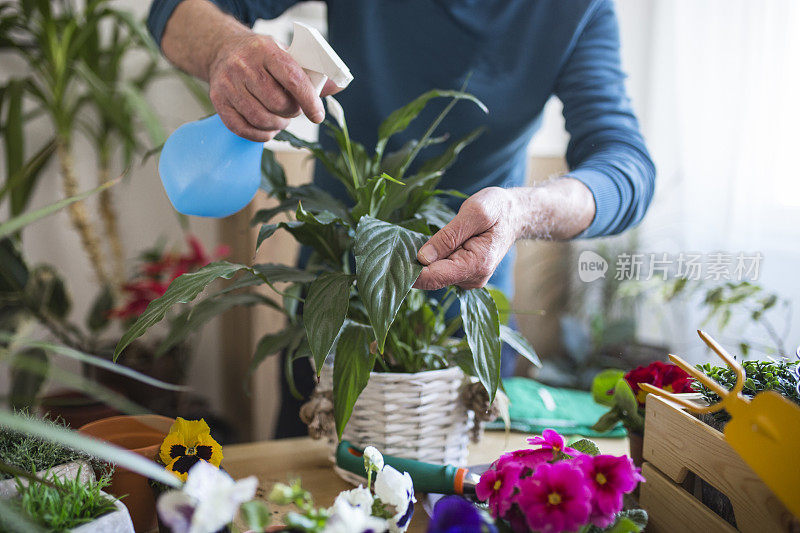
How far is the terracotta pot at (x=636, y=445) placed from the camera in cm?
67

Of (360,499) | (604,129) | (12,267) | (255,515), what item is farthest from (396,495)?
(12,267)

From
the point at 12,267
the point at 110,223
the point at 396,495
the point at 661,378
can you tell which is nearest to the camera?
the point at 396,495

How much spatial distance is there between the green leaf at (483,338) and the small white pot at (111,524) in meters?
A: 0.34

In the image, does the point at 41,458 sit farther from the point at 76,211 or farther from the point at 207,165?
the point at 76,211

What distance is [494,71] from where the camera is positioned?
985 millimetres

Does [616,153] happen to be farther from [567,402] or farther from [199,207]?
[199,207]

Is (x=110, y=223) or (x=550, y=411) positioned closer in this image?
(x=550, y=411)

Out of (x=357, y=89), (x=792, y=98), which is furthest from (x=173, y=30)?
(x=792, y=98)

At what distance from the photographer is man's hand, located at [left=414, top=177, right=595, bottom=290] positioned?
0.54 metres

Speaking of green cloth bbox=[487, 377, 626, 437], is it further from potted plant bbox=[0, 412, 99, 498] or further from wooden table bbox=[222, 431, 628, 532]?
potted plant bbox=[0, 412, 99, 498]

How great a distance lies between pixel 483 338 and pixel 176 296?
0.32 m

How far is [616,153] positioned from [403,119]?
0.36 metres

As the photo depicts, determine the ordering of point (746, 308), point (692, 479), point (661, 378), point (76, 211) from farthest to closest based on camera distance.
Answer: point (76, 211)
point (746, 308)
point (661, 378)
point (692, 479)

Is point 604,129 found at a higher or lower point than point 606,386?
higher
